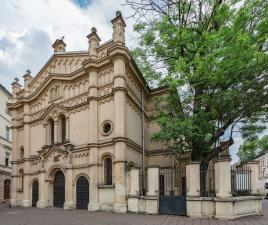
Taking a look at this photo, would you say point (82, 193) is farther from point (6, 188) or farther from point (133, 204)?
point (6, 188)

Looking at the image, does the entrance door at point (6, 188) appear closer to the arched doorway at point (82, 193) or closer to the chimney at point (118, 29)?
the arched doorway at point (82, 193)

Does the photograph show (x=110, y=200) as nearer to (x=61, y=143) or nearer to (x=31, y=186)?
(x=61, y=143)

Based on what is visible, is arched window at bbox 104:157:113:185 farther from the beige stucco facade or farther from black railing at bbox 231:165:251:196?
black railing at bbox 231:165:251:196

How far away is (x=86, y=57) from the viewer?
82.1 feet

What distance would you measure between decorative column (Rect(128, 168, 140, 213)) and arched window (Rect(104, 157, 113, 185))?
2.54 meters

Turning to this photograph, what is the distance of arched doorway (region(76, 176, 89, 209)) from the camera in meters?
22.5

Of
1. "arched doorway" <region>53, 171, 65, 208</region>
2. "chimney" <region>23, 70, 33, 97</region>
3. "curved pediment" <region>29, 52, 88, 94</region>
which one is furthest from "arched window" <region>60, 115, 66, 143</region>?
"chimney" <region>23, 70, 33, 97</region>

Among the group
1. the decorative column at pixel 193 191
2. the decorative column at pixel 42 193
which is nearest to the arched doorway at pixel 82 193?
the decorative column at pixel 42 193

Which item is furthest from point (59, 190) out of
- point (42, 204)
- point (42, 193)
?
point (42, 204)

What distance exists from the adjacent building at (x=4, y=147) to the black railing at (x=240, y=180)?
30983mm

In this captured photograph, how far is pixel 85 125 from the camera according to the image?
2367 centimetres

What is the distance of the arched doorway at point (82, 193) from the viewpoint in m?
22.5

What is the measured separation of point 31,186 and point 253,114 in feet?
63.7

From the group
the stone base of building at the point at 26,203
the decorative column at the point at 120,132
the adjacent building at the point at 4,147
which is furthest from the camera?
the adjacent building at the point at 4,147
